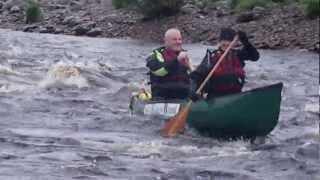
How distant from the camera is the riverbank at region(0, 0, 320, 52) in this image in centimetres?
3331

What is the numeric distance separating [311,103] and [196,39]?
20422 mm

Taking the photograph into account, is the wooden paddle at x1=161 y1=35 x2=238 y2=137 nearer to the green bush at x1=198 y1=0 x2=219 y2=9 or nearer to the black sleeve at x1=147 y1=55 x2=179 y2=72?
the black sleeve at x1=147 y1=55 x2=179 y2=72

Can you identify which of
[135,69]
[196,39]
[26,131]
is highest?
[26,131]

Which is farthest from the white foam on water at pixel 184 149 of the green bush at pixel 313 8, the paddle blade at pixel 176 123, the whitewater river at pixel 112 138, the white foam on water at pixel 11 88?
the green bush at pixel 313 8

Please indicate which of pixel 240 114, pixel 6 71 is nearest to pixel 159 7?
pixel 6 71

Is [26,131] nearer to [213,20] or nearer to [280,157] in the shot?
[280,157]

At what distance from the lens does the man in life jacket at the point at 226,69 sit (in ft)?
36.7

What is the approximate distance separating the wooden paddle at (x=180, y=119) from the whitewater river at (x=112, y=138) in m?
0.16

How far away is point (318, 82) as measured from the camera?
2055cm

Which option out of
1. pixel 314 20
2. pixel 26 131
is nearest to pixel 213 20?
pixel 314 20

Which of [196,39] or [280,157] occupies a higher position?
[280,157]

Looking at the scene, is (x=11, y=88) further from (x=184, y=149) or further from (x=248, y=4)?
(x=248, y=4)

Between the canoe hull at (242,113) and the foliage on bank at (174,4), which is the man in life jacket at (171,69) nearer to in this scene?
the canoe hull at (242,113)

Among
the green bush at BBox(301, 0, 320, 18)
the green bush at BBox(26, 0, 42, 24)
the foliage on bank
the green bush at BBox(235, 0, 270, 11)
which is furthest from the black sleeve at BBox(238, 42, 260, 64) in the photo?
the green bush at BBox(26, 0, 42, 24)
